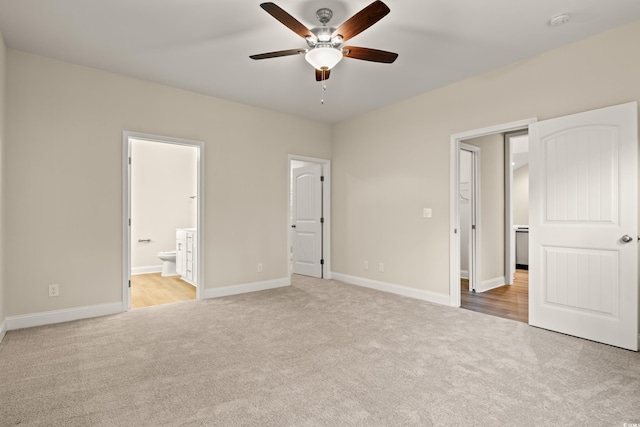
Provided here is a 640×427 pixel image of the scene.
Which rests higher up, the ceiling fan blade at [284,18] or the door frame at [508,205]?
the ceiling fan blade at [284,18]

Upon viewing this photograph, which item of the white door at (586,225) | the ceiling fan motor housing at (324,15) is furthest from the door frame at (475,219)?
the ceiling fan motor housing at (324,15)

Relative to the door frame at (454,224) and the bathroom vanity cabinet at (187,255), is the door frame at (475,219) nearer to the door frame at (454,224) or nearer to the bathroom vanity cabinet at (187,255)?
the door frame at (454,224)

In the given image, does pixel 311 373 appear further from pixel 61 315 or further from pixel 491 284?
pixel 491 284

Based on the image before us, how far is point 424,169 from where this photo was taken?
4477 millimetres

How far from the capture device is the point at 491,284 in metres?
5.13

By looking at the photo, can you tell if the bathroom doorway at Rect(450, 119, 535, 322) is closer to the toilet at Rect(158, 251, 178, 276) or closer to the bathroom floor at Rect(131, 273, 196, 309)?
the bathroom floor at Rect(131, 273, 196, 309)

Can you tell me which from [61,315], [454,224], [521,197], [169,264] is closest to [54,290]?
[61,315]

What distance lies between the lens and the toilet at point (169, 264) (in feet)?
20.0

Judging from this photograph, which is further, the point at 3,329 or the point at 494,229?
the point at 494,229

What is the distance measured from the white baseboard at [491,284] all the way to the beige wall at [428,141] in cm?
108

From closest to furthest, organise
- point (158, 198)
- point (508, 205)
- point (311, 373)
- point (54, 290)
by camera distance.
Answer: point (311, 373) < point (54, 290) < point (508, 205) < point (158, 198)

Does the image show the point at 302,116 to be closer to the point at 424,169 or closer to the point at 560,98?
the point at 424,169

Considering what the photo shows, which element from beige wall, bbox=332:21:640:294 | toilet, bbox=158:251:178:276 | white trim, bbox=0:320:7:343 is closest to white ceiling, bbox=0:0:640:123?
beige wall, bbox=332:21:640:294

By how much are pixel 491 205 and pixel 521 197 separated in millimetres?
3533
